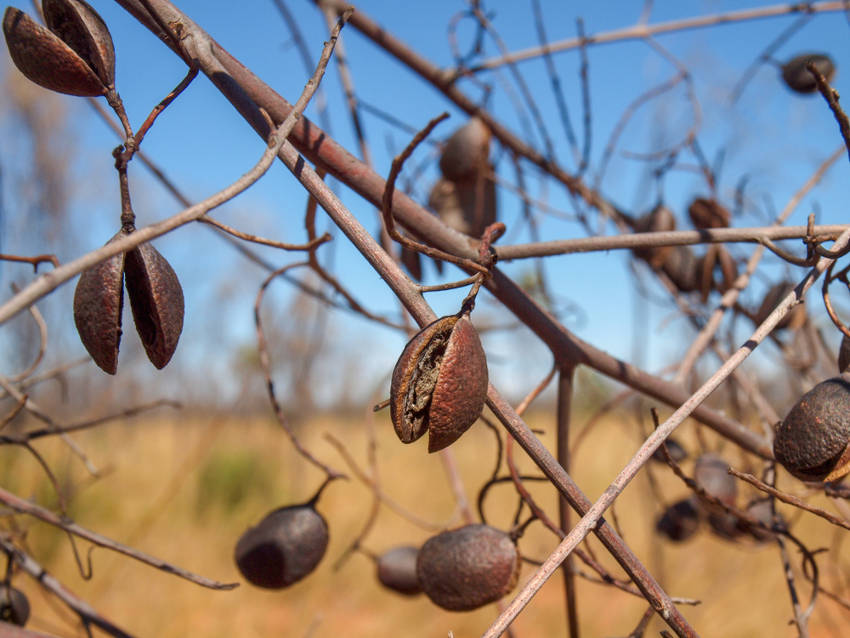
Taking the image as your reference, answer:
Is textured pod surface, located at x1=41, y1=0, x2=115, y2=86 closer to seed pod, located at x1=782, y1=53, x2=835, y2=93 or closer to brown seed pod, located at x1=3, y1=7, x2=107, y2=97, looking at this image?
brown seed pod, located at x1=3, y1=7, x2=107, y2=97

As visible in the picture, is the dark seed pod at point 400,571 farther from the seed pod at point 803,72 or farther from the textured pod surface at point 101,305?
the seed pod at point 803,72

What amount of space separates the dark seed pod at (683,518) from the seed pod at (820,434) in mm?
519

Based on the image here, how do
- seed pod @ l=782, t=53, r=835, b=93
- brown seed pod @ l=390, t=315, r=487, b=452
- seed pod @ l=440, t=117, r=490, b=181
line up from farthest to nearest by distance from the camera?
1. seed pod @ l=440, t=117, r=490, b=181
2. seed pod @ l=782, t=53, r=835, b=93
3. brown seed pod @ l=390, t=315, r=487, b=452

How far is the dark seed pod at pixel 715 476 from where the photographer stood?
722 mm

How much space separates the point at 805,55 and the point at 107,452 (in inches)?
211

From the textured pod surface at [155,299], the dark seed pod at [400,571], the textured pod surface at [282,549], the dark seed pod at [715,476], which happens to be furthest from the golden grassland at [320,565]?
the textured pod surface at [155,299]

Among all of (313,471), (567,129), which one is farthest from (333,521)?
(567,129)

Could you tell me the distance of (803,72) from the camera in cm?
67

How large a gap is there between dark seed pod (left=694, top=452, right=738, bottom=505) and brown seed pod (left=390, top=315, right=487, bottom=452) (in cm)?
49

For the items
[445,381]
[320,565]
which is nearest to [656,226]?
[445,381]

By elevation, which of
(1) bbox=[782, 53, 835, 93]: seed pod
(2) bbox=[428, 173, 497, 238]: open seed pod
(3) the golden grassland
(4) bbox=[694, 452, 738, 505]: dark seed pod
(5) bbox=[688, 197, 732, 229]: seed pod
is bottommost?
(3) the golden grassland

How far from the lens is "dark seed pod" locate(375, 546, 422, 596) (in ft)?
2.41

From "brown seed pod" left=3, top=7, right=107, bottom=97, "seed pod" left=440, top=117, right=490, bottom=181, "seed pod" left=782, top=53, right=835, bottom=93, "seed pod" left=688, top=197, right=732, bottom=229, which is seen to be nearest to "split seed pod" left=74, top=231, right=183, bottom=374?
"brown seed pod" left=3, top=7, right=107, bottom=97

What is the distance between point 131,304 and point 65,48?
14 centimetres
